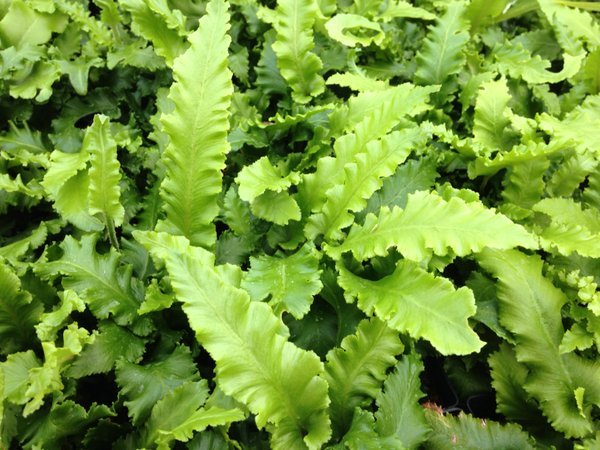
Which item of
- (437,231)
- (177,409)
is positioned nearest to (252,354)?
(177,409)

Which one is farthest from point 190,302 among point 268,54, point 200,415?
point 268,54

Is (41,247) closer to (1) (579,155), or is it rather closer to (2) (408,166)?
(2) (408,166)

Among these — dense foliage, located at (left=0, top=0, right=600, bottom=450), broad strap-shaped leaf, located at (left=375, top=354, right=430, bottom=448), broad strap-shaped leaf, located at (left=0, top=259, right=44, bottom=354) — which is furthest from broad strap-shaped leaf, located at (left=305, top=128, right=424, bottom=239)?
broad strap-shaped leaf, located at (left=0, top=259, right=44, bottom=354)

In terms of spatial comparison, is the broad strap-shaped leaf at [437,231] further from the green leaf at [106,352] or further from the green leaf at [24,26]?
the green leaf at [24,26]

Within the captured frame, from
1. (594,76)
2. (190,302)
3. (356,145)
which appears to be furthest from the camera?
(594,76)

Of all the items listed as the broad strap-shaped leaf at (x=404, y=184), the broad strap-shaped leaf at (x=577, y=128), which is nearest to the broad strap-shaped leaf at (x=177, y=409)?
the broad strap-shaped leaf at (x=404, y=184)

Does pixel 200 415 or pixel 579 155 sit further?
pixel 579 155
